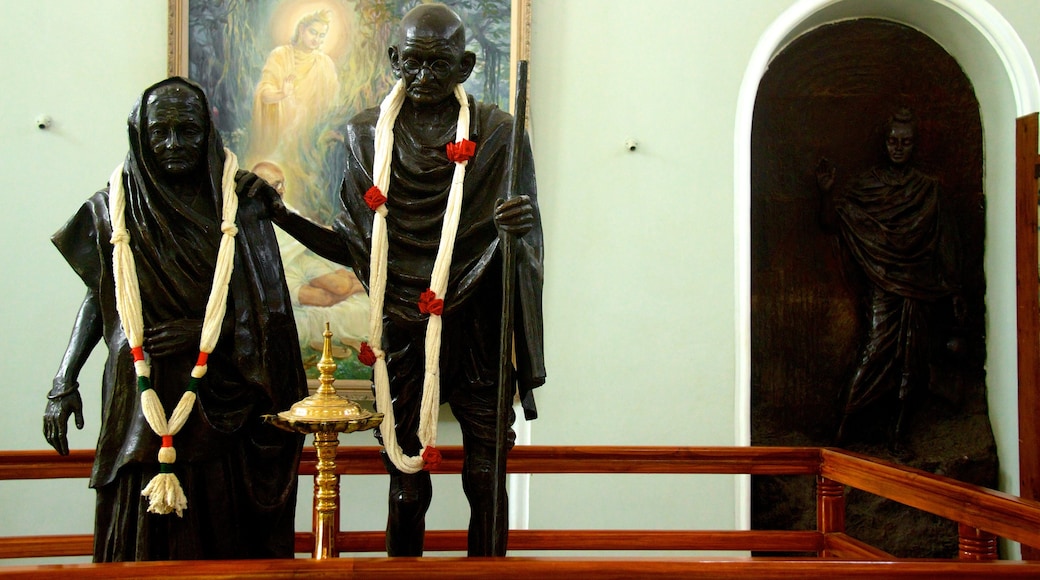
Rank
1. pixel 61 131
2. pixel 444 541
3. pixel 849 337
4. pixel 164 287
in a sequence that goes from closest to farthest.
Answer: pixel 164 287 → pixel 444 541 → pixel 61 131 → pixel 849 337

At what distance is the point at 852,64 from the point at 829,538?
328cm

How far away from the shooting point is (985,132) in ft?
19.5

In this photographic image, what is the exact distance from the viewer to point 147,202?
278cm

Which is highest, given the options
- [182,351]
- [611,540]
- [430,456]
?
[182,351]

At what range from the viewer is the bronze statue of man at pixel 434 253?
2.86 metres

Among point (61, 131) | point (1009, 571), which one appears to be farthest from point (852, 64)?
point (61, 131)

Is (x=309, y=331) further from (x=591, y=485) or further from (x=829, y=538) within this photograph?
(x=829, y=538)

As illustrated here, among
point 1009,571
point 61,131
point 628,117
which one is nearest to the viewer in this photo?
point 1009,571

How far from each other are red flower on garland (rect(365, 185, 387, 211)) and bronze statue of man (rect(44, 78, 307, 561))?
38 centimetres

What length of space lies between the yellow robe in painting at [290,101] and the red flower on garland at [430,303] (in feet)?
9.02

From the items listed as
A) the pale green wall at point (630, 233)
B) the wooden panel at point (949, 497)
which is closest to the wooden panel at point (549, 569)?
the wooden panel at point (949, 497)

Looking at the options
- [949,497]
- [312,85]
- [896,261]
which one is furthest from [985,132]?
[312,85]

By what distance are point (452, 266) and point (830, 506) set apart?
2.21m

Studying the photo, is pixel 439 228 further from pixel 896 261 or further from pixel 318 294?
pixel 896 261
